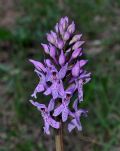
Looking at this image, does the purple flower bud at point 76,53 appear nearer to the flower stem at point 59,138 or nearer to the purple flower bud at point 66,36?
the purple flower bud at point 66,36

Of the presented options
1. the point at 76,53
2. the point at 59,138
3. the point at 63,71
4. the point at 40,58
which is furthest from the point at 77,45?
the point at 40,58

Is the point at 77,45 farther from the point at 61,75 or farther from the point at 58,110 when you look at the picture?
the point at 58,110

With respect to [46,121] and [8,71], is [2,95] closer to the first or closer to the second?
[8,71]

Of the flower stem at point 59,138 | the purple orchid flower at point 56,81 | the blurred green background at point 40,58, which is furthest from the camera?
the blurred green background at point 40,58

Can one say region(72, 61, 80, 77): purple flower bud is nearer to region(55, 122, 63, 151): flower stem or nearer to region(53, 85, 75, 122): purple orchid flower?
region(53, 85, 75, 122): purple orchid flower

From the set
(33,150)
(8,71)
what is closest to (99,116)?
(33,150)

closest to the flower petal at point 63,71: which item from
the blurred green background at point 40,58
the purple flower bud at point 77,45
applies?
the purple flower bud at point 77,45
